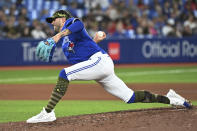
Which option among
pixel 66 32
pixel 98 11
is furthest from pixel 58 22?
pixel 98 11

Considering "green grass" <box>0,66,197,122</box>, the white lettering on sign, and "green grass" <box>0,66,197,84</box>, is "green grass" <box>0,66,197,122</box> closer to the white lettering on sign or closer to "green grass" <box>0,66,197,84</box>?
"green grass" <box>0,66,197,84</box>

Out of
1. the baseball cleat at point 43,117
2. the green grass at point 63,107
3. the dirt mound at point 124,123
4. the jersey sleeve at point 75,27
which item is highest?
the jersey sleeve at point 75,27

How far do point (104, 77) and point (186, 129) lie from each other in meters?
1.48

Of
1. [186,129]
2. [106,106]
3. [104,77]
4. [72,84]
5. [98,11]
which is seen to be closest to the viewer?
[186,129]

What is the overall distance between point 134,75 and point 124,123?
9.78 metres

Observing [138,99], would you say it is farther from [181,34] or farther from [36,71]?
[181,34]

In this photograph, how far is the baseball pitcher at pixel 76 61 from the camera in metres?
6.53

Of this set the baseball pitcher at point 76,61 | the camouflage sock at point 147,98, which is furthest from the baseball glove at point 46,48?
the camouflage sock at point 147,98

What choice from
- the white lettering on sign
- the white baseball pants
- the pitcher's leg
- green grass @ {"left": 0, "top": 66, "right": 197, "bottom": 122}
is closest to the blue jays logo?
the white baseball pants

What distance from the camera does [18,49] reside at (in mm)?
18484

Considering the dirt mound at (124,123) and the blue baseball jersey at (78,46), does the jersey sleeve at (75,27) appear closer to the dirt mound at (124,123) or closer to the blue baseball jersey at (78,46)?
the blue baseball jersey at (78,46)

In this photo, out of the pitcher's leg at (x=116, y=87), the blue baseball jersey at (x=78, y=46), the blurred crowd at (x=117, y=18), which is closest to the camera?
the blue baseball jersey at (x=78, y=46)

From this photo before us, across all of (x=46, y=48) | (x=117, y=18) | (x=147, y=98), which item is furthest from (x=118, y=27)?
(x=46, y=48)

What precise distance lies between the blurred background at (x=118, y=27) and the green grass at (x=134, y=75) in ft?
3.78
